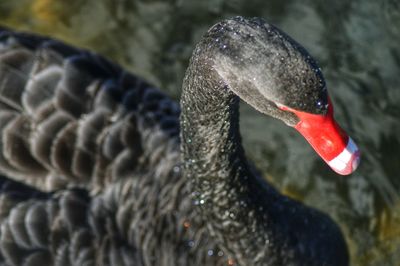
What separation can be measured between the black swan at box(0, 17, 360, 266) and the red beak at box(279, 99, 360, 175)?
0.36 meters

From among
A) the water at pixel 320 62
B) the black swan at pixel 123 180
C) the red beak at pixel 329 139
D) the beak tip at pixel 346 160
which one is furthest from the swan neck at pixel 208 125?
the water at pixel 320 62

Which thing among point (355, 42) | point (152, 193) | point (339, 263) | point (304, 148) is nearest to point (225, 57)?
point (152, 193)

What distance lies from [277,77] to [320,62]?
8.40ft

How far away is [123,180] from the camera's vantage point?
376 cm

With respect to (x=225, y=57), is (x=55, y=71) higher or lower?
lower

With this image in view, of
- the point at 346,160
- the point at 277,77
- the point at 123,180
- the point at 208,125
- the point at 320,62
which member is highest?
the point at 277,77

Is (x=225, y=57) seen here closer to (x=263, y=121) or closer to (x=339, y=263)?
(x=339, y=263)

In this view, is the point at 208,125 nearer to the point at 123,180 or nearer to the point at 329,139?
the point at 329,139

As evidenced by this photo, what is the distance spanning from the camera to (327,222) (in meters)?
3.91

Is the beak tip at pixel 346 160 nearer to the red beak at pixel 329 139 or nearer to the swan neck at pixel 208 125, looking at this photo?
the red beak at pixel 329 139

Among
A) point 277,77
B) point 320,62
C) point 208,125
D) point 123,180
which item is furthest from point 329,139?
point 320,62

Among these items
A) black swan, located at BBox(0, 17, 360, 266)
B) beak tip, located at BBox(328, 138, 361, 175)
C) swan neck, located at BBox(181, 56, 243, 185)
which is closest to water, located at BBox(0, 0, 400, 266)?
black swan, located at BBox(0, 17, 360, 266)

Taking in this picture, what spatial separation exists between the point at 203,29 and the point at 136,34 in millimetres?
431

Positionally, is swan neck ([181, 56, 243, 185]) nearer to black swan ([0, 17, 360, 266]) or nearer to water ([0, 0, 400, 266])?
black swan ([0, 17, 360, 266])
